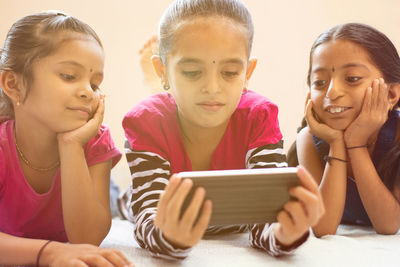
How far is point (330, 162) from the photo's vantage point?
3.90 feet

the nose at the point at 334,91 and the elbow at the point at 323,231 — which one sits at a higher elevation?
the nose at the point at 334,91

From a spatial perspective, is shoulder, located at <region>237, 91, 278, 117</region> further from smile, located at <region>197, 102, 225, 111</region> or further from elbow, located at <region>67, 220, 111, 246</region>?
elbow, located at <region>67, 220, 111, 246</region>

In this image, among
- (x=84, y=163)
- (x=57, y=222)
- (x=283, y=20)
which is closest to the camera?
(x=84, y=163)

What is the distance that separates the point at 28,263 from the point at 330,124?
844 millimetres

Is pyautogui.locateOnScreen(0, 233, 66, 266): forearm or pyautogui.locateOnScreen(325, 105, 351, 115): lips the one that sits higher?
pyautogui.locateOnScreen(325, 105, 351, 115): lips

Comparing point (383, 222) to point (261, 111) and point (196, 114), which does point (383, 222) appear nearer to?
point (261, 111)

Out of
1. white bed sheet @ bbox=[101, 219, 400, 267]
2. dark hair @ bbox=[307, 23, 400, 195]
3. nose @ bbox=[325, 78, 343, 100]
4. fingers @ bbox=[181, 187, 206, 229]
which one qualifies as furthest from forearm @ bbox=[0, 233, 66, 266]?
dark hair @ bbox=[307, 23, 400, 195]

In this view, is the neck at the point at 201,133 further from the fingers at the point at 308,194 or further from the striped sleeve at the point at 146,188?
the fingers at the point at 308,194

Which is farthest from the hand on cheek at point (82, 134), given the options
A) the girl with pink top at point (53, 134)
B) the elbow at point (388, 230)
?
the elbow at point (388, 230)

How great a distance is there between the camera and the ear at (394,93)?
4.09 feet

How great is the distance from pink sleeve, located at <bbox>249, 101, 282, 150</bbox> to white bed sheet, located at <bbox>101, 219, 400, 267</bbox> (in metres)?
0.27

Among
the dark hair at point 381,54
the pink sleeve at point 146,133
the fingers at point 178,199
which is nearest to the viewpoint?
the fingers at point 178,199

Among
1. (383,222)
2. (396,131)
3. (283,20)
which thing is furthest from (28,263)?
(283,20)

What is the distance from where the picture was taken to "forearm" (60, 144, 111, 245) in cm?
102
